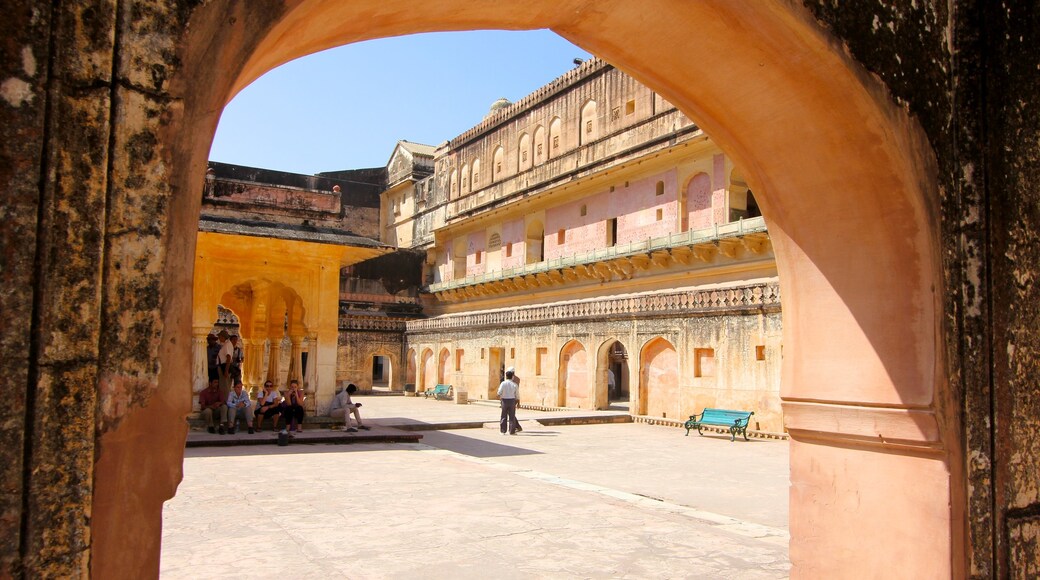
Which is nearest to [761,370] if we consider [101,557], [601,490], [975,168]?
[601,490]

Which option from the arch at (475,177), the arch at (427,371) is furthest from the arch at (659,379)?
the arch at (475,177)

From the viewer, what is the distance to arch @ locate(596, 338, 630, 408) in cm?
1989

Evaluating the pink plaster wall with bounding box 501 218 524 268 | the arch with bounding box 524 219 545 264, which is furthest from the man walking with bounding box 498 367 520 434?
the pink plaster wall with bounding box 501 218 524 268

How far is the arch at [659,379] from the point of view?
17.4m

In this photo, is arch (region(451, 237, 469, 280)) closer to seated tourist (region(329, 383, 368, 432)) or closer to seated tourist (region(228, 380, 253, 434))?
seated tourist (region(329, 383, 368, 432))

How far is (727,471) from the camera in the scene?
9.86 meters

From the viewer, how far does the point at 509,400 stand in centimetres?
1443

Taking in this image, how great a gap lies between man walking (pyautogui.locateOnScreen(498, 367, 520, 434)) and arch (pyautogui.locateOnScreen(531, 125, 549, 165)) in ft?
43.0

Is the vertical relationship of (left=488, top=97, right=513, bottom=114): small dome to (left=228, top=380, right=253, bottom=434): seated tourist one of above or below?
above

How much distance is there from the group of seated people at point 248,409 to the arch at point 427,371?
15.5 m

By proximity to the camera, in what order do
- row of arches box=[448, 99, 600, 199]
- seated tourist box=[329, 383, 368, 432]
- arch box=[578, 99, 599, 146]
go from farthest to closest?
row of arches box=[448, 99, 600, 199] → arch box=[578, 99, 599, 146] → seated tourist box=[329, 383, 368, 432]

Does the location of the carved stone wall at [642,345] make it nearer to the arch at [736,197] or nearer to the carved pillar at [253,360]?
the arch at [736,197]

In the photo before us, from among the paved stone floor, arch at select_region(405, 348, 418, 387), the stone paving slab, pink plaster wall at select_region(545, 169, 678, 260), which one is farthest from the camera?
arch at select_region(405, 348, 418, 387)

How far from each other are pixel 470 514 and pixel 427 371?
22892 millimetres
